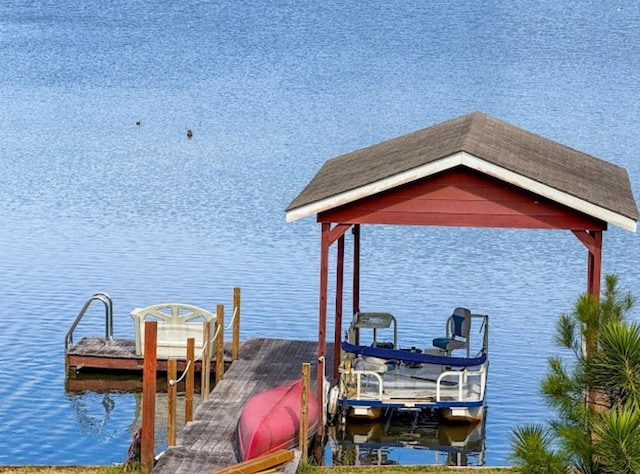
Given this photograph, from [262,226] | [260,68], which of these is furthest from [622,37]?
[262,226]

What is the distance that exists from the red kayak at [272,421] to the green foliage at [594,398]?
17.3 feet

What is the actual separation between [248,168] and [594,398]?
116ft

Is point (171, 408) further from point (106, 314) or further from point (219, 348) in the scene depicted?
point (106, 314)

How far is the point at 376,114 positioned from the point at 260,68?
19853 mm

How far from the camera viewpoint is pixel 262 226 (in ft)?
128

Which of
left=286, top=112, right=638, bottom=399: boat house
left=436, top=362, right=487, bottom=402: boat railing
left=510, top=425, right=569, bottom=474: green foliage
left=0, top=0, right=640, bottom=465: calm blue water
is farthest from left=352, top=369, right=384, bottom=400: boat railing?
left=510, top=425, right=569, bottom=474: green foliage

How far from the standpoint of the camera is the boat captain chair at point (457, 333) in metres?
23.1

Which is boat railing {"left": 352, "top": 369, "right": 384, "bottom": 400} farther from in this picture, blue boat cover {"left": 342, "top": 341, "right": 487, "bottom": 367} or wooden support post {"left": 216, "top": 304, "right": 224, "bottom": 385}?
wooden support post {"left": 216, "top": 304, "right": 224, "bottom": 385}

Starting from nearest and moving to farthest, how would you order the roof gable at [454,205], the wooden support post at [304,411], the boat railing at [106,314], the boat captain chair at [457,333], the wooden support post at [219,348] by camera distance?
the wooden support post at [304,411] → the roof gable at [454,205] → the boat captain chair at [457,333] → the wooden support post at [219,348] → the boat railing at [106,314]

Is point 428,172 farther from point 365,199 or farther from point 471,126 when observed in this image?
point 471,126

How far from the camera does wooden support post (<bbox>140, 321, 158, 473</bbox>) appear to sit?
60.6 feet

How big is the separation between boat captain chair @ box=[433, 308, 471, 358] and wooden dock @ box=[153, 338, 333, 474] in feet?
6.54

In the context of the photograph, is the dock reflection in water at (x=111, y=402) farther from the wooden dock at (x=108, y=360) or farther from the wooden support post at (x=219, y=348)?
the wooden support post at (x=219, y=348)

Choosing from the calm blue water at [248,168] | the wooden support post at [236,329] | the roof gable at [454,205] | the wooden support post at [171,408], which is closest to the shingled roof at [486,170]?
the roof gable at [454,205]
